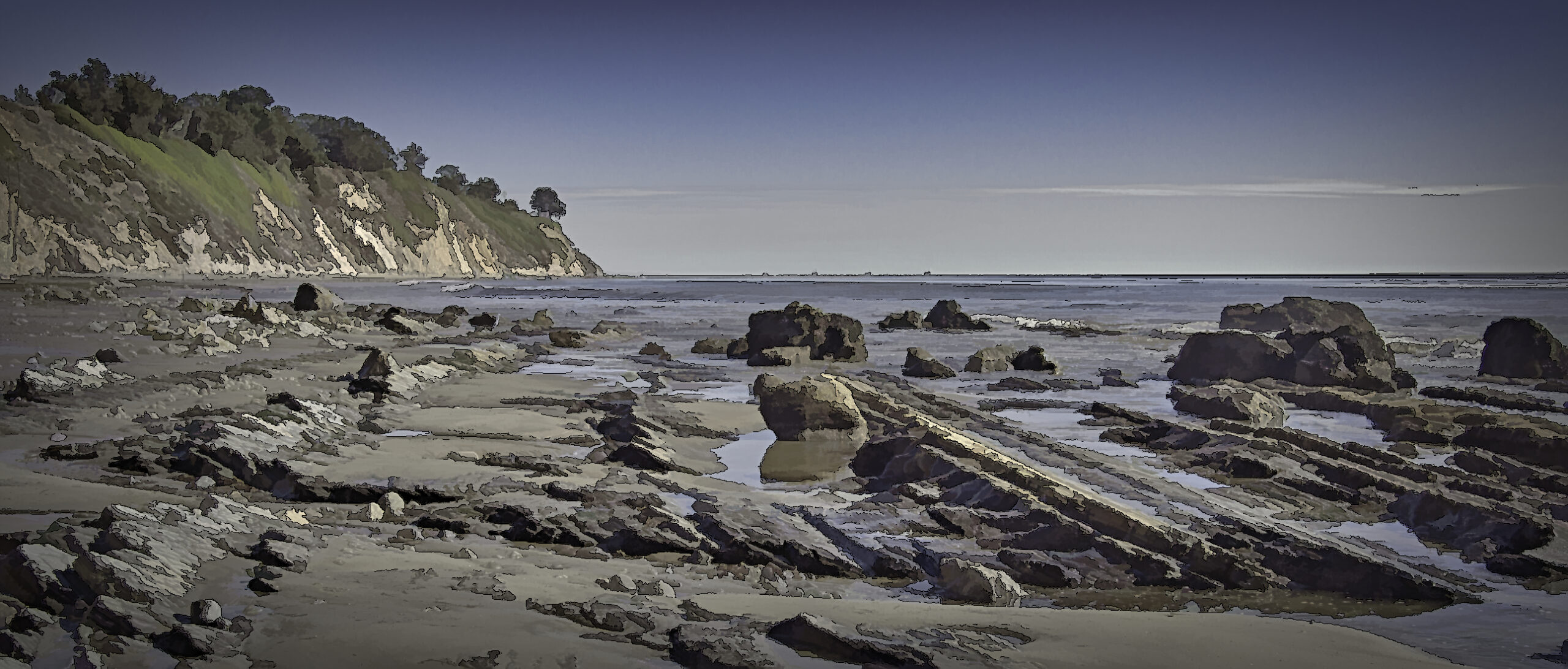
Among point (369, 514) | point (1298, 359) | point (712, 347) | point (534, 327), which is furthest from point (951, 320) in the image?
point (369, 514)

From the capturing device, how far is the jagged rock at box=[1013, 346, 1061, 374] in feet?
68.1

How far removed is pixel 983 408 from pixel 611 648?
1101 centimetres

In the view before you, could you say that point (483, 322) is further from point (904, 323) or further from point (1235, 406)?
point (1235, 406)

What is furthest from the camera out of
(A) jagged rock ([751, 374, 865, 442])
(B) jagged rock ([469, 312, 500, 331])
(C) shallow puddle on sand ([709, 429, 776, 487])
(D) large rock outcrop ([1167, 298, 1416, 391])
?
(B) jagged rock ([469, 312, 500, 331])

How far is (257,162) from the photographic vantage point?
101250 mm

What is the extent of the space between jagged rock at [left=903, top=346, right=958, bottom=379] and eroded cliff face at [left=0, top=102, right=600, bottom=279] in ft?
194

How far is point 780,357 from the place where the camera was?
2308cm

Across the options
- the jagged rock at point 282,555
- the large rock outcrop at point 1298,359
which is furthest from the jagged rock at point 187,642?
the large rock outcrop at point 1298,359

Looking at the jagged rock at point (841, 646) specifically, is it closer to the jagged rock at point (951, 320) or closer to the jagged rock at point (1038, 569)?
the jagged rock at point (1038, 569)

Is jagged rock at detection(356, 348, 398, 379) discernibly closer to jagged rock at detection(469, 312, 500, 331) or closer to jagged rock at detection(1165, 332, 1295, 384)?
jagged rock at detection(1165, 332, 1295, 384)

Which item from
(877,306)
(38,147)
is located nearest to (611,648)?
(877,306)

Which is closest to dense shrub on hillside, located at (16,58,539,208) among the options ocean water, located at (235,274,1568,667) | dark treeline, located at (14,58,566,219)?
dark treeline, located at (14,58,566,219)

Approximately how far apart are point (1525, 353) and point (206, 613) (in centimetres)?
2176

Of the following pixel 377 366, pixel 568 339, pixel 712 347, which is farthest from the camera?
pixel 568 339
